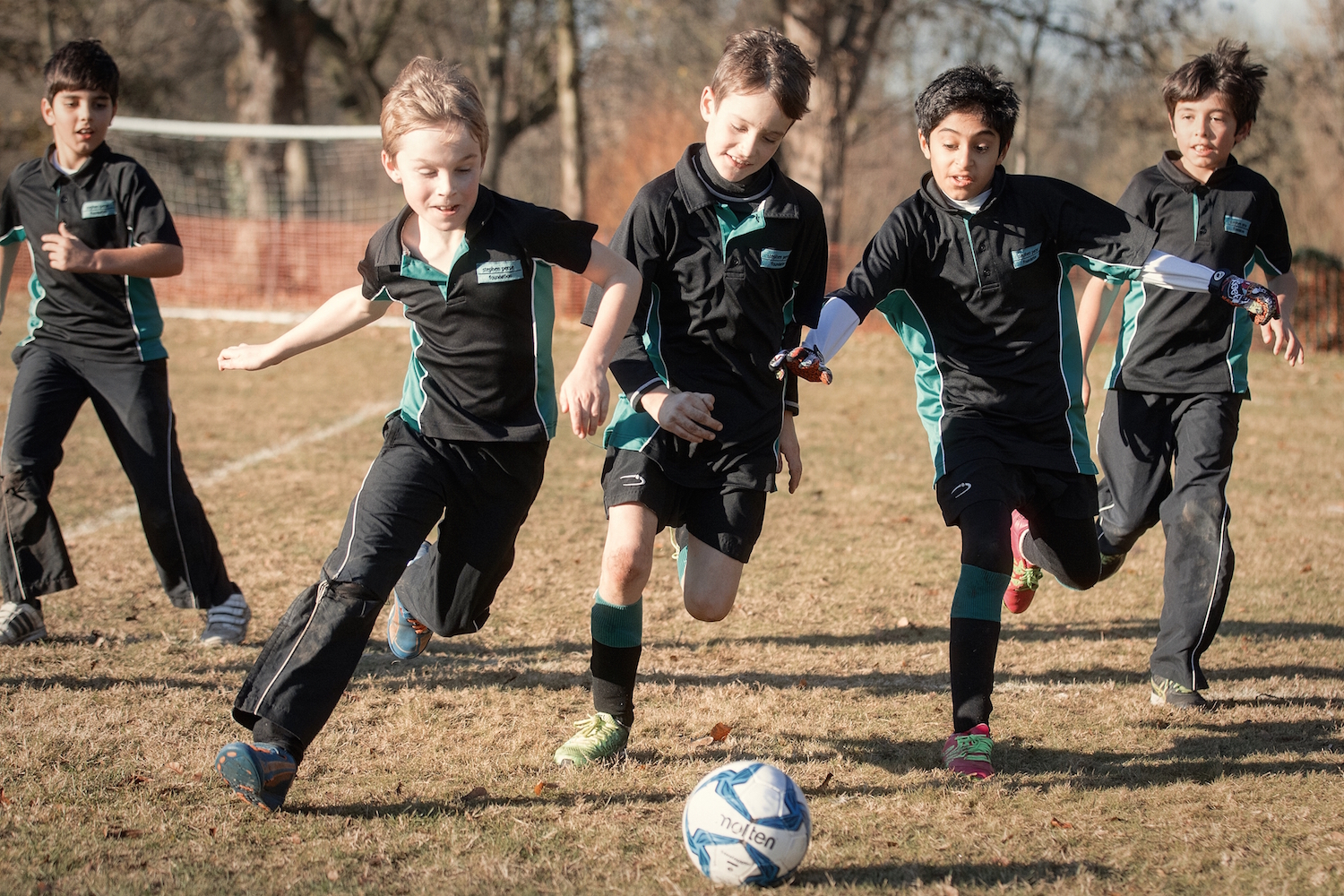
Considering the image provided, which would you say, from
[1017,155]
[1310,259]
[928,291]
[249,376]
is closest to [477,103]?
[928,291]

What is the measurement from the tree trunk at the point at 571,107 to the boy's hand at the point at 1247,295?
59.0 feet

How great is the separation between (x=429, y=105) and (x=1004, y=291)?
1.85 meters

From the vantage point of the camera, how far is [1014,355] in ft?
12.7

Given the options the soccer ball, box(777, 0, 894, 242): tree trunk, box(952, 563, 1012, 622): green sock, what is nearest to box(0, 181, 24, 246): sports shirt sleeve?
the soccer ball

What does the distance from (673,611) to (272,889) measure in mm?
2746

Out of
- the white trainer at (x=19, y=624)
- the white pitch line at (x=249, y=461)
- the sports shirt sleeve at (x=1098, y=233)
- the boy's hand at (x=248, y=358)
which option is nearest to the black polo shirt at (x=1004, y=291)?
the sports shirt sleeve at (x=1098, y=233)

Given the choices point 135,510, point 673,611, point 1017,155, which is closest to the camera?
point 673,611

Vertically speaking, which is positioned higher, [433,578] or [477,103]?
[477,103]

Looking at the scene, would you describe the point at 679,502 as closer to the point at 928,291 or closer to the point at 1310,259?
the point at 928,291

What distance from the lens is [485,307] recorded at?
3.41 m

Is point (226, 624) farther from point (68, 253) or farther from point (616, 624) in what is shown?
point (616, 624)

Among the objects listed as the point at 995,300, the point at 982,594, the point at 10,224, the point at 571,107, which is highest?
the point at 571,107

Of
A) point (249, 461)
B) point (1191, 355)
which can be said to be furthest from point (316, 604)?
point (249, 461)

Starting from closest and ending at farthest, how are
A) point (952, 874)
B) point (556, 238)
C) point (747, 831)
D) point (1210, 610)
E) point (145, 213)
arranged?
point (747, 831) < point (952, 874) < point (556, 238) < point (1210, 610) < point (145, 213)
